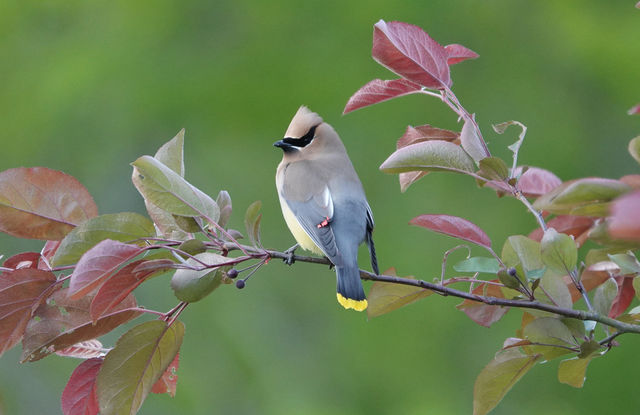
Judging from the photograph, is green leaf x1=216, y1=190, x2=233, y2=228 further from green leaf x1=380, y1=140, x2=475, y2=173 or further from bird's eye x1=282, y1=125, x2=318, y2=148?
bird's eye x1=282, y1=125, x2=318, y2=148

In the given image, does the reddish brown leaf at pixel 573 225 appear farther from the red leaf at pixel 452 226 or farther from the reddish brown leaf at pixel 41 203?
the reddish brown leaf at pixel 41 203

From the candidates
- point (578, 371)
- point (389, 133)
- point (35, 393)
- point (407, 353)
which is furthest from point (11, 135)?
point (578, 371)

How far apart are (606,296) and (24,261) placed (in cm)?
76

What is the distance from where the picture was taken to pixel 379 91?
1.17 m

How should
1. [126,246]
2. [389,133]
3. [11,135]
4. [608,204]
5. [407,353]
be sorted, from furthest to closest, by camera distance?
[11,135], [389,133], [407,353], [126,246], [608,204]

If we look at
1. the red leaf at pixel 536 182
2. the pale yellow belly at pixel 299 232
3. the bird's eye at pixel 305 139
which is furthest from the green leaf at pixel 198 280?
the bird's eye at pixel 305 139

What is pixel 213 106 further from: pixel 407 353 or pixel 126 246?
pixel 126 246

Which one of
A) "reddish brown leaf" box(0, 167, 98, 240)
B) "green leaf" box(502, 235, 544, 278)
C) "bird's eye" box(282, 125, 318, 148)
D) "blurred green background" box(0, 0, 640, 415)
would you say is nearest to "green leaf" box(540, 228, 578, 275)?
"green leaf" box(502, 235, 544, 278)

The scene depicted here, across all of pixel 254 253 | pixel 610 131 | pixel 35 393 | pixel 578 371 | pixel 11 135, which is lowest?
pixel 35 393

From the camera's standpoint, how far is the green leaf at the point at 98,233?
92cm

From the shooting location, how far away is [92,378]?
40.6 inches

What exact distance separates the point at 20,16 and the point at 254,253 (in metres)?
3.22

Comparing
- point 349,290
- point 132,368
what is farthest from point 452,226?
point 349,290

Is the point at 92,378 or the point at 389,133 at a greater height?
the point at 92,378
